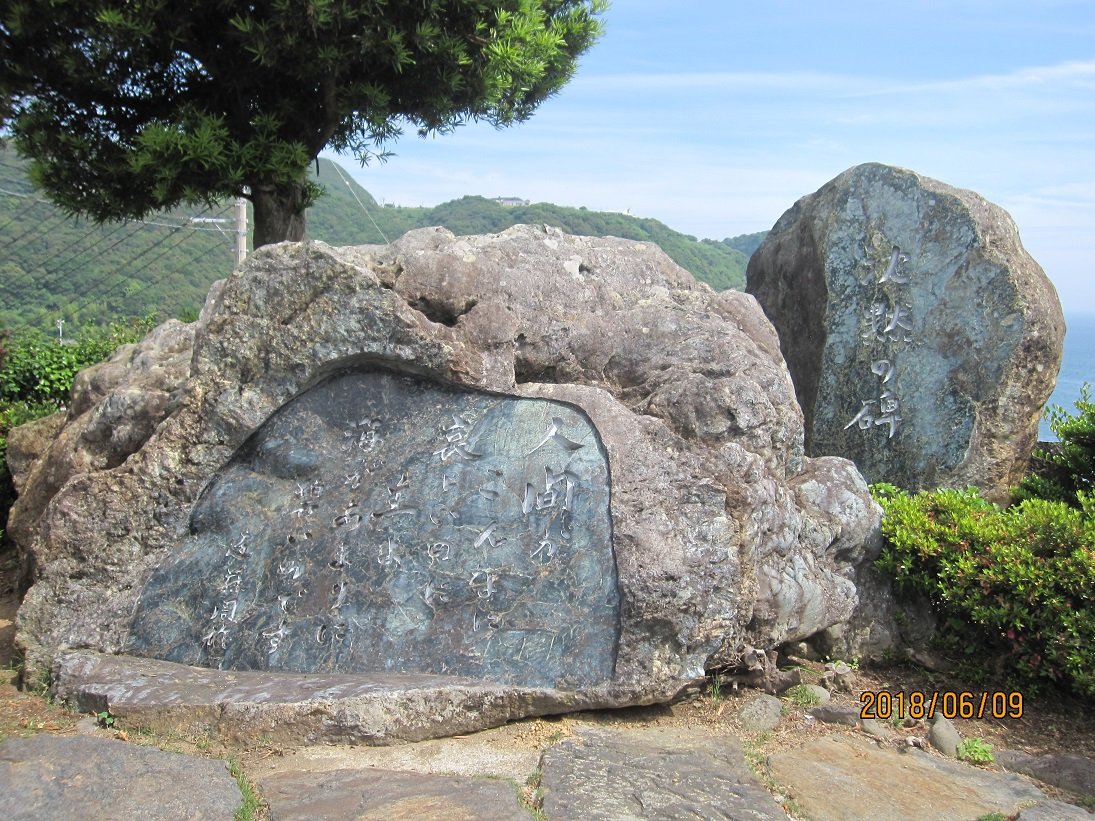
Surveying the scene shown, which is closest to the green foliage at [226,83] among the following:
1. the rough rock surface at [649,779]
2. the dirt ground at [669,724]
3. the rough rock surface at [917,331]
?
the rough rock surface at [917,331]

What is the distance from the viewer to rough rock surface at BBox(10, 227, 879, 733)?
14.5 feet

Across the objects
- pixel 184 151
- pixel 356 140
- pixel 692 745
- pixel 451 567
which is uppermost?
pixel 356 140

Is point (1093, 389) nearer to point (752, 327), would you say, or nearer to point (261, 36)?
point (752, 327)

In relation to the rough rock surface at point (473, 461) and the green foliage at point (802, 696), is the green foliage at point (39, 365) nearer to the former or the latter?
the rough rock surface at point (473, 461)

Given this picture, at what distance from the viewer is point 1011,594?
195 inches

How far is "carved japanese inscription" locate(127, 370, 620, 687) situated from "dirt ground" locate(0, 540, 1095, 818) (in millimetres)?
295

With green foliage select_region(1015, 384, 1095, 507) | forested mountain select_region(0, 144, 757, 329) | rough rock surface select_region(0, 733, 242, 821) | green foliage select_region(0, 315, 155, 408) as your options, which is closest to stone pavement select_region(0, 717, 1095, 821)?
rough rock surface select_region(0, 733, 242, 821)

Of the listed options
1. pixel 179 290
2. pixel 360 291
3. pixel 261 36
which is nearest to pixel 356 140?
pixel 261 36

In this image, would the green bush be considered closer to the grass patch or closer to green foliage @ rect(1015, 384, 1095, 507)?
the grass patch

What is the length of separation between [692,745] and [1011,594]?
203 centimetres

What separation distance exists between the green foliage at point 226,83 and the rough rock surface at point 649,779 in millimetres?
5668

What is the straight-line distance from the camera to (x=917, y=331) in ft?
25.5

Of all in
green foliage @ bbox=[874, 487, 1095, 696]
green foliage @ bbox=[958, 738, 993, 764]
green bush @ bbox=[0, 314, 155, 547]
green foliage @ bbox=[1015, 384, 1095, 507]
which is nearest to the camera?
green foliage @ bbox=[958, 738, 993, 764]

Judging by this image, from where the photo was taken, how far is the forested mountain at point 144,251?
73.4 feet
